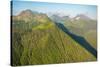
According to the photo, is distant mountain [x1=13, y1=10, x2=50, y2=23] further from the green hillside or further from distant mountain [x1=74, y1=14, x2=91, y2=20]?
distant mountain [x1=74, y1=14, x2=91, y2=20]

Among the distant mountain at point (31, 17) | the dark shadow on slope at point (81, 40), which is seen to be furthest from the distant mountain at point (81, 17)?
the distant mountain at point (31, 17)

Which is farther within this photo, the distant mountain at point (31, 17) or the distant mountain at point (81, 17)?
the distant mountain at point (81, 17)

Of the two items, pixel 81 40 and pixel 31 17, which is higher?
pixel 31 17

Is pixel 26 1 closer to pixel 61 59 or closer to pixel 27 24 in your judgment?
pixel 27 24

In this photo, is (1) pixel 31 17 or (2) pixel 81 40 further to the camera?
(2) pixel 81 40

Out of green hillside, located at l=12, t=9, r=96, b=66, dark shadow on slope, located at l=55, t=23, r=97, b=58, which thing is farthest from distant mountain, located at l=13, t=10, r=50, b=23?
dark shadow on slope, located at l=55, t=23, r=97, b=58

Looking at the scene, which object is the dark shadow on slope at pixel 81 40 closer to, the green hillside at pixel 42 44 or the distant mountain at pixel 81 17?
the green hillside at pixel 42 44

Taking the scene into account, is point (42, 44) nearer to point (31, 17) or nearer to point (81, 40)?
point (31, 17)

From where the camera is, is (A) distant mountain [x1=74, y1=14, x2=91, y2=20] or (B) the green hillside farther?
(A) distant mountain [x1=74, y1=14, x2=91, y2=20]

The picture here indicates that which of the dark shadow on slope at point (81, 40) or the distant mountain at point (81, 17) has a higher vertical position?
the distant mountain at point (81, 17)

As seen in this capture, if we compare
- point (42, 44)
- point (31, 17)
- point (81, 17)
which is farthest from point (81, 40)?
point (31, 17)

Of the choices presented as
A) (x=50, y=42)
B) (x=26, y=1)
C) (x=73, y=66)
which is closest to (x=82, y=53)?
(x=73, y=66)
